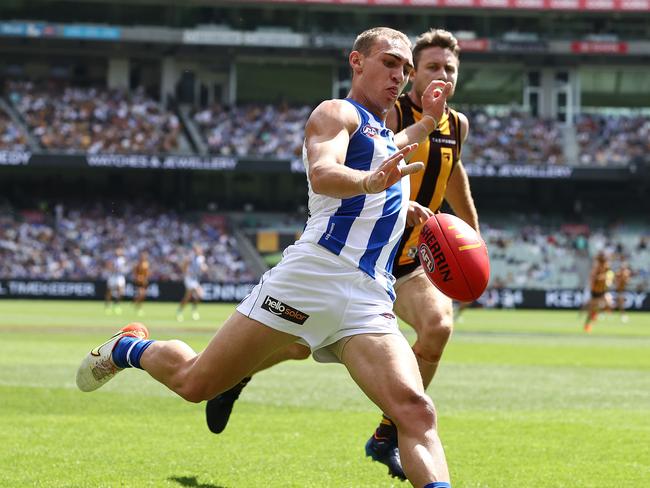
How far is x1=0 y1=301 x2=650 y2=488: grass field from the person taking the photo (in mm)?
7059

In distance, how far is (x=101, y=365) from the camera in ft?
21.7

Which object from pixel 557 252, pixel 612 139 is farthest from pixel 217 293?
pixel 612 139

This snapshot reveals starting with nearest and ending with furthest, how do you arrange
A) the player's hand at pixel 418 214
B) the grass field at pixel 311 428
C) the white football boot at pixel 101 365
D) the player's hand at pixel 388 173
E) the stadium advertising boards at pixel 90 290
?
1. the player's hand at pixel 388 173
2. the player's hand at pixel 418 214
3. the white football boot at pixel 101 365
4. the grass field at pixel 311 428
5. the stadium advertising boards at pixel 90 290

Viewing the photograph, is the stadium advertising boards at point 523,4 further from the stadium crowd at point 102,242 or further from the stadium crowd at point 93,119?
the stadium crowd at point 102,242

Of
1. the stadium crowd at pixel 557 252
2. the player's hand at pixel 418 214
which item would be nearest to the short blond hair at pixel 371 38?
the player's hand at pixel 418 214

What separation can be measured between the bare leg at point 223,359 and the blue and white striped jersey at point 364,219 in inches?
21.0

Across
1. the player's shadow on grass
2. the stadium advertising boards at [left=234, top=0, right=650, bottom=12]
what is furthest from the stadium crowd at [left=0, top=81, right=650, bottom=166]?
the player's shadow on grass

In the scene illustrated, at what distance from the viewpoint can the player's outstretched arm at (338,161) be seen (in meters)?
4.75

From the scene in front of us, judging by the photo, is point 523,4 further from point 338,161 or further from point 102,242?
point 338,161

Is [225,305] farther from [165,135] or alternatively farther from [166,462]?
[166,462]

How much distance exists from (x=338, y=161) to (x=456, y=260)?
3.64 ft

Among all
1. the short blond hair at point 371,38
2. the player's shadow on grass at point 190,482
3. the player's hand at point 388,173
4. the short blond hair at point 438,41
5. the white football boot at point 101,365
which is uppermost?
the short blond hair at point 371,38

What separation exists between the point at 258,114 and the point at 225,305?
604 inches

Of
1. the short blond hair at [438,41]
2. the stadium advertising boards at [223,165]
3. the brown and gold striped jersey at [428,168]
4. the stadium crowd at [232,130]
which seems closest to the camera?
the short blond hair at [438,41]
